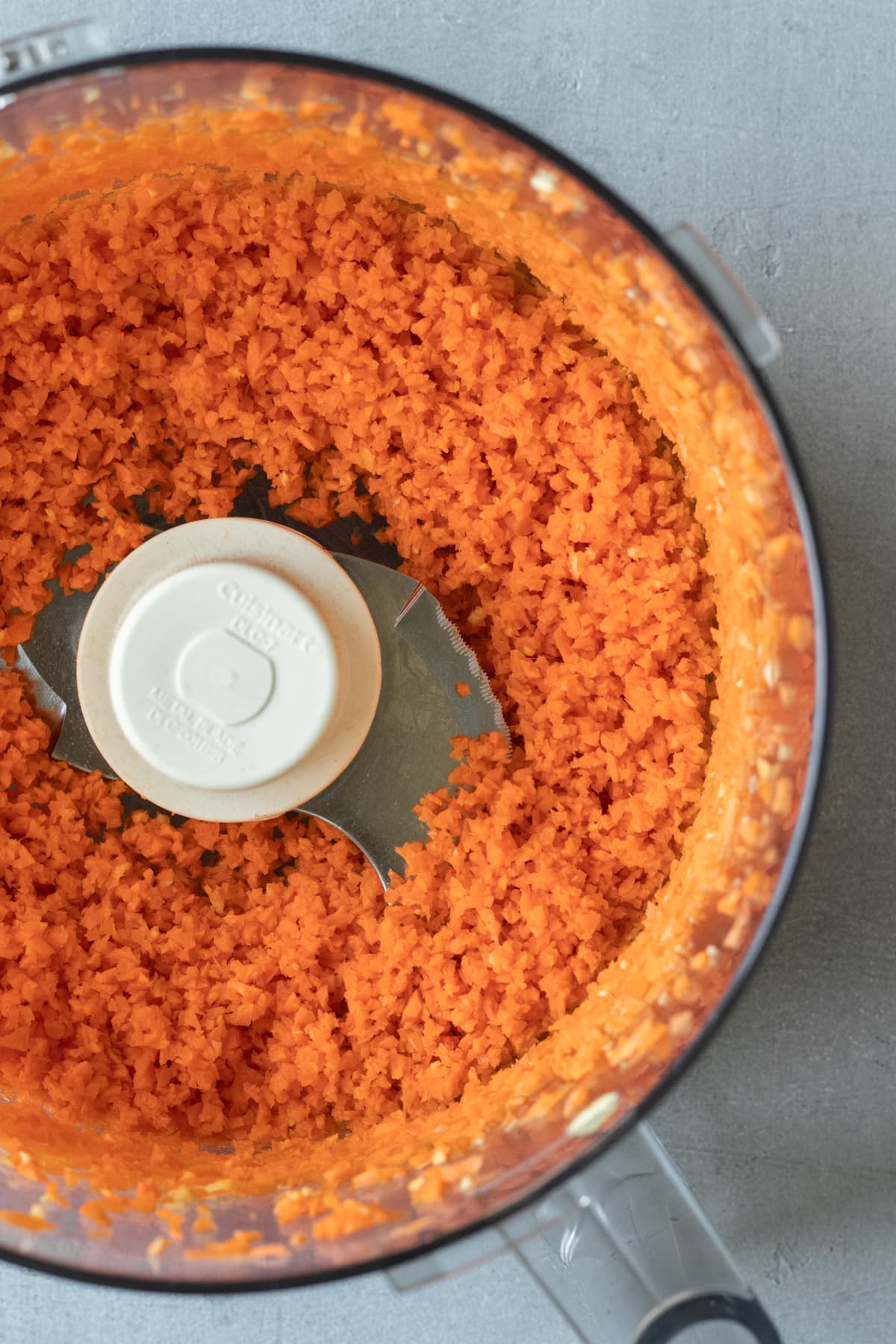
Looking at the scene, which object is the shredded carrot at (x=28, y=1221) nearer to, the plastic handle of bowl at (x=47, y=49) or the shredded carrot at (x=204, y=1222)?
the shredded carrot at (x=204, y=1222)

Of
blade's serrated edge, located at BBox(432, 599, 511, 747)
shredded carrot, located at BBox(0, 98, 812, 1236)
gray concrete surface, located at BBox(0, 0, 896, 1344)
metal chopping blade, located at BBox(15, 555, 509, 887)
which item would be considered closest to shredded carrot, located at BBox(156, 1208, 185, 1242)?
shredded carrot, located at BBox(0, 98, 812, 1236)

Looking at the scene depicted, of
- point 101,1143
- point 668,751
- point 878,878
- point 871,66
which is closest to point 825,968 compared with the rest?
point 878,878

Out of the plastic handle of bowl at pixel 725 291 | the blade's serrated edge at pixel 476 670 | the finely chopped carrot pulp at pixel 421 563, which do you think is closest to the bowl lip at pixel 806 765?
the plastic handle of bowl at pixel 725 291

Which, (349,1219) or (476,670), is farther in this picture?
(476,670)

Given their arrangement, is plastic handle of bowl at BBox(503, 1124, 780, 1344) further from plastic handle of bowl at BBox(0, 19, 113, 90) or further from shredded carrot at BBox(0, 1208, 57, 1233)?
plastic handle of bowl at BBox(0, 19, 113, 90)

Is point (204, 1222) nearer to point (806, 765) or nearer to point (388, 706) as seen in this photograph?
point (388, 706)

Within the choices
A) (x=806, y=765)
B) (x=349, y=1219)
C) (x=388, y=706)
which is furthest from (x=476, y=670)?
(x=349, y=1219)
